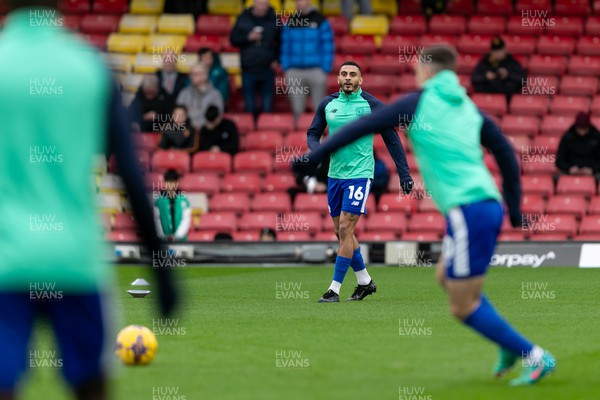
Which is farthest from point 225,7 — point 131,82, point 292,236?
point 292,236

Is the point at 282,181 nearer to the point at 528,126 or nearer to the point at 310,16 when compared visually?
the point at 310,16

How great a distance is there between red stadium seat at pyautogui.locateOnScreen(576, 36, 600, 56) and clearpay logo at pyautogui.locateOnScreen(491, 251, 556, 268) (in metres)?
6.01

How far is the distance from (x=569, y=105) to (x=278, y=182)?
574 cm

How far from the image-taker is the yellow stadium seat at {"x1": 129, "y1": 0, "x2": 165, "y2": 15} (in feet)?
86.5

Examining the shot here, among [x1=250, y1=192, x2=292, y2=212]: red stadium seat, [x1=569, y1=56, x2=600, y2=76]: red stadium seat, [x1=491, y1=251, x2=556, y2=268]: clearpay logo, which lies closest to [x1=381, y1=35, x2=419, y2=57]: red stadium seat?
[x1=569, y1=56, x2=600, y2=76]: red stadium seat

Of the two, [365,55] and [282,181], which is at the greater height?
[365,55]

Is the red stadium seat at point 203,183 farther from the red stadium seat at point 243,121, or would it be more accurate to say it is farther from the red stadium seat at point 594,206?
the red stadium seat at point 594,206

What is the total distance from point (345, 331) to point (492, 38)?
14286mm

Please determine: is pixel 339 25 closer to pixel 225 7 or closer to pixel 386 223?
pixel 225 7

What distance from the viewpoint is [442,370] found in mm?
8891

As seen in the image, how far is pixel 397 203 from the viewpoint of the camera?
2220 cm

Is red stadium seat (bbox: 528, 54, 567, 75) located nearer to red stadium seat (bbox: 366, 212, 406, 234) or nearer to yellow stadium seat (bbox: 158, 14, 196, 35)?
red stadium seat (bbox: 366, 212, 406, 234)

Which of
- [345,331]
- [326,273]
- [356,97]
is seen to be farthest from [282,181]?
[345,331]

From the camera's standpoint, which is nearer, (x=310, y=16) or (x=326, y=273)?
(x=326, y=273)
